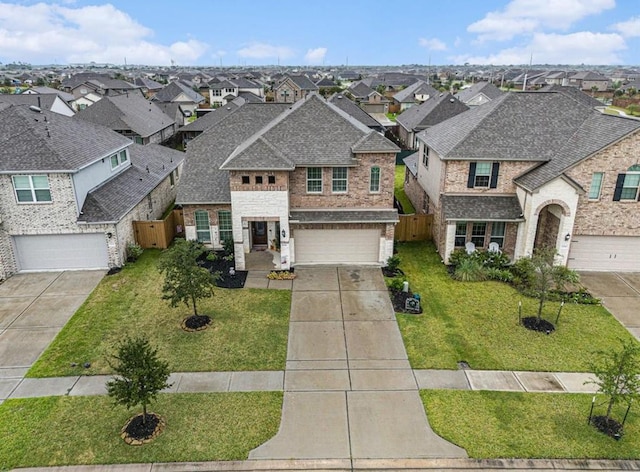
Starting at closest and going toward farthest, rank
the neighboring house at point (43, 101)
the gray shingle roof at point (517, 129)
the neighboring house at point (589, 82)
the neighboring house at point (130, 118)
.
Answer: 1. the gray shingle roof at point (517, 129)
2. the neighboring house at point (130, 118)
3. the neighboring house at point (43, 101)
4. the neighboring house at point (589, 82)

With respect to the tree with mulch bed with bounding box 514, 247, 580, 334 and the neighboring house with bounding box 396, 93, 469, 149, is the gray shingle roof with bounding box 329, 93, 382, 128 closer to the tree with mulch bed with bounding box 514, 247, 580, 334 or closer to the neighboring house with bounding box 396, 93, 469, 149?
the neighboring house with bounding box 396, 93, 469, 149

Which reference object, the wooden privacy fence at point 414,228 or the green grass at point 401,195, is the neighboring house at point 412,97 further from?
the wooden privacy fence at point 414,228

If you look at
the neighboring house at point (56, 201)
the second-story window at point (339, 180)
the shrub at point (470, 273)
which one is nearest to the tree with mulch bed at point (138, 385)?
the neighboring house at point (56, 201)

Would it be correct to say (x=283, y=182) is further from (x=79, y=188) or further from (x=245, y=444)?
(x=245, y=444)

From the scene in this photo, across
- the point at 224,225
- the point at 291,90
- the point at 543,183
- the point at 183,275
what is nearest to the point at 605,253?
the point at 543,183

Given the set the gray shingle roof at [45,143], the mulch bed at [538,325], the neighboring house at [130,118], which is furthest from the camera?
the neighboring house at [130,118]

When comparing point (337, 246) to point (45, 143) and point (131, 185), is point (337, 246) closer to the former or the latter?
point (131, 185)
